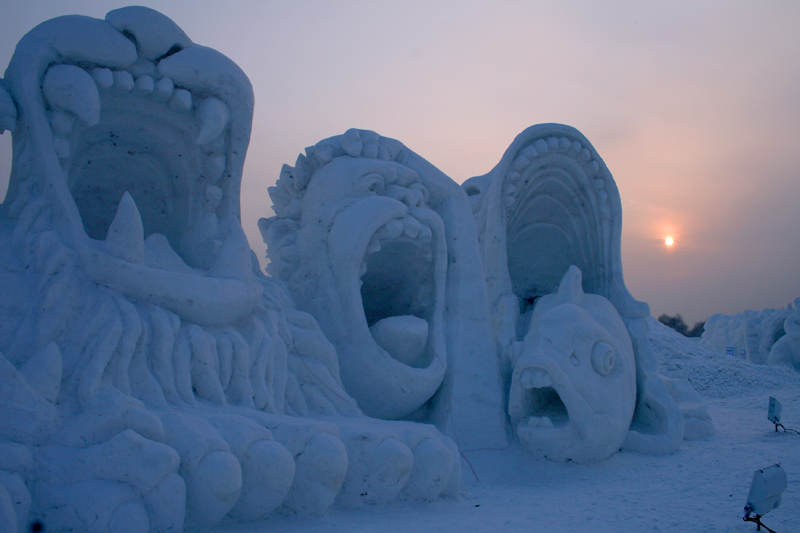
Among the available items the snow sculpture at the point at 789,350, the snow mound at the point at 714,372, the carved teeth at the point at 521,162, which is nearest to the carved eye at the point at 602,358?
the carved teeth at the point at 521,162

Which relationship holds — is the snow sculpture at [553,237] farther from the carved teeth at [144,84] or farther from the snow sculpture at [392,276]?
the carved teeth at [144,84]

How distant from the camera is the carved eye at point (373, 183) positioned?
357cm

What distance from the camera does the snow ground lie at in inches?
89.3

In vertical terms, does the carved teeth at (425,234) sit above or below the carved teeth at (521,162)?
below

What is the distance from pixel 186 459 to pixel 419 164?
2.73m

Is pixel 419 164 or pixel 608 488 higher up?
pixel 419 164

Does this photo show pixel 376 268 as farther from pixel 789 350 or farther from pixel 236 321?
pixel 789 350

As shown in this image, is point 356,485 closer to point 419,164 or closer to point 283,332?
point 283,332

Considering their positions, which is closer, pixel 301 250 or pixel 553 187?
pixel 301 250

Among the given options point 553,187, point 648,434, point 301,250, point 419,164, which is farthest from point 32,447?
point 553,187

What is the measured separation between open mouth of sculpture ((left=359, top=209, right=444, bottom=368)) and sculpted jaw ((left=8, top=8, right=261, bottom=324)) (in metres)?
0.96

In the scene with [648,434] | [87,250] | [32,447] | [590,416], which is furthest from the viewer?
[648,434]

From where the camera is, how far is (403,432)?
2.52m

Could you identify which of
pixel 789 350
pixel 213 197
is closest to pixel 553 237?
pixel 213 197
